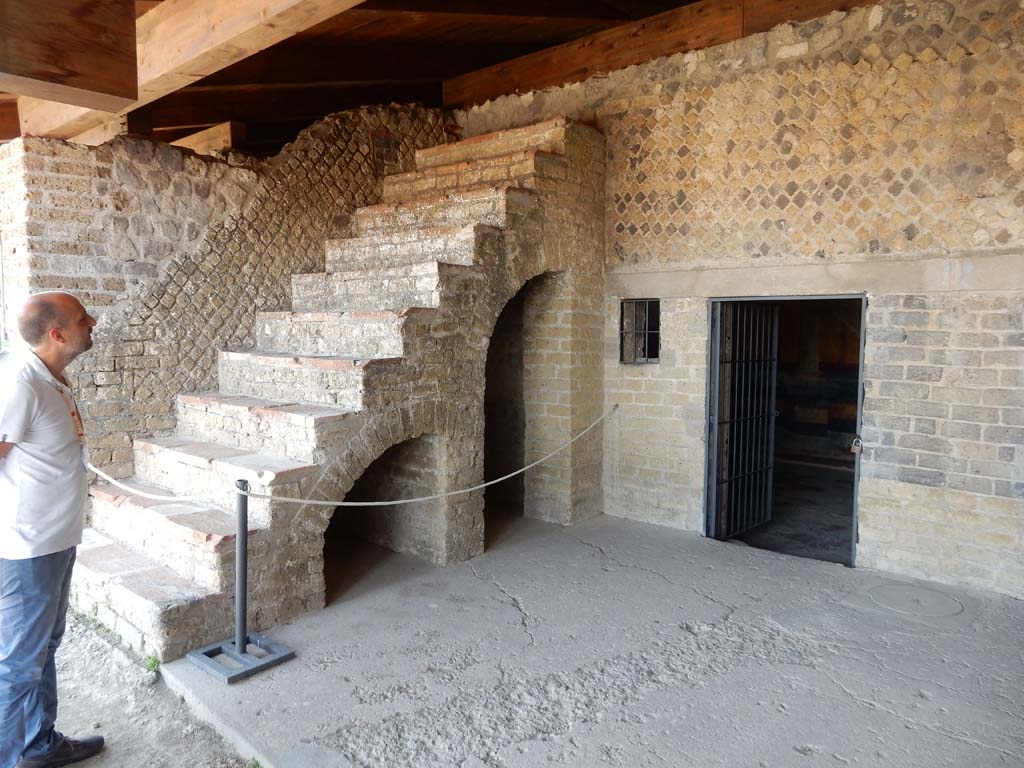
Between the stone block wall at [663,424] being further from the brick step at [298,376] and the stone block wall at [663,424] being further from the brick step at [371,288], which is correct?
the brick step at [298,376]

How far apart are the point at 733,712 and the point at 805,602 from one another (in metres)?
1.66

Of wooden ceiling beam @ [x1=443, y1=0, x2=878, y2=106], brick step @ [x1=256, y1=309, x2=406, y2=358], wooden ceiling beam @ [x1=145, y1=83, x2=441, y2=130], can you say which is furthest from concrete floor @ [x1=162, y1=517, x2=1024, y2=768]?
wooden ceiling beam @ [x1=145, y1=83, x2=441, y2=130]

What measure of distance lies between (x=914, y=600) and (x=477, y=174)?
4.83 m

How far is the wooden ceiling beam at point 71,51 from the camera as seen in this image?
10.7 feet

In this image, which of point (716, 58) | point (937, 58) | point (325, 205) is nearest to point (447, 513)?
point (325, 205)

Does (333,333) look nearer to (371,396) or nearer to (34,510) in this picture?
(371,396)

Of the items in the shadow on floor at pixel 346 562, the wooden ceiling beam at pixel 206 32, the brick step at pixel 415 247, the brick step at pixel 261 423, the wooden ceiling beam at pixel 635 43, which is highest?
the wooden ceiling beam at pixel 635 43

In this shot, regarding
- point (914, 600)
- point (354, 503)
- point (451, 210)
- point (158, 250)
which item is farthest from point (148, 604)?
point (914, 600)

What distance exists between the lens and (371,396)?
4887mm

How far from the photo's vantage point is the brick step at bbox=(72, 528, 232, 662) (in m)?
3.99

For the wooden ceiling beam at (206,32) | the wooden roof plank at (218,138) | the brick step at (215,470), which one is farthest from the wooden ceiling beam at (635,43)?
the brick step at (215,470)

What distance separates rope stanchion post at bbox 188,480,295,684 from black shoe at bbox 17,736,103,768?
0.63 m

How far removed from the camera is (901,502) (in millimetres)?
5445

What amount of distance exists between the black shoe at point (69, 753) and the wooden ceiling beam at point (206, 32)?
3.11m
